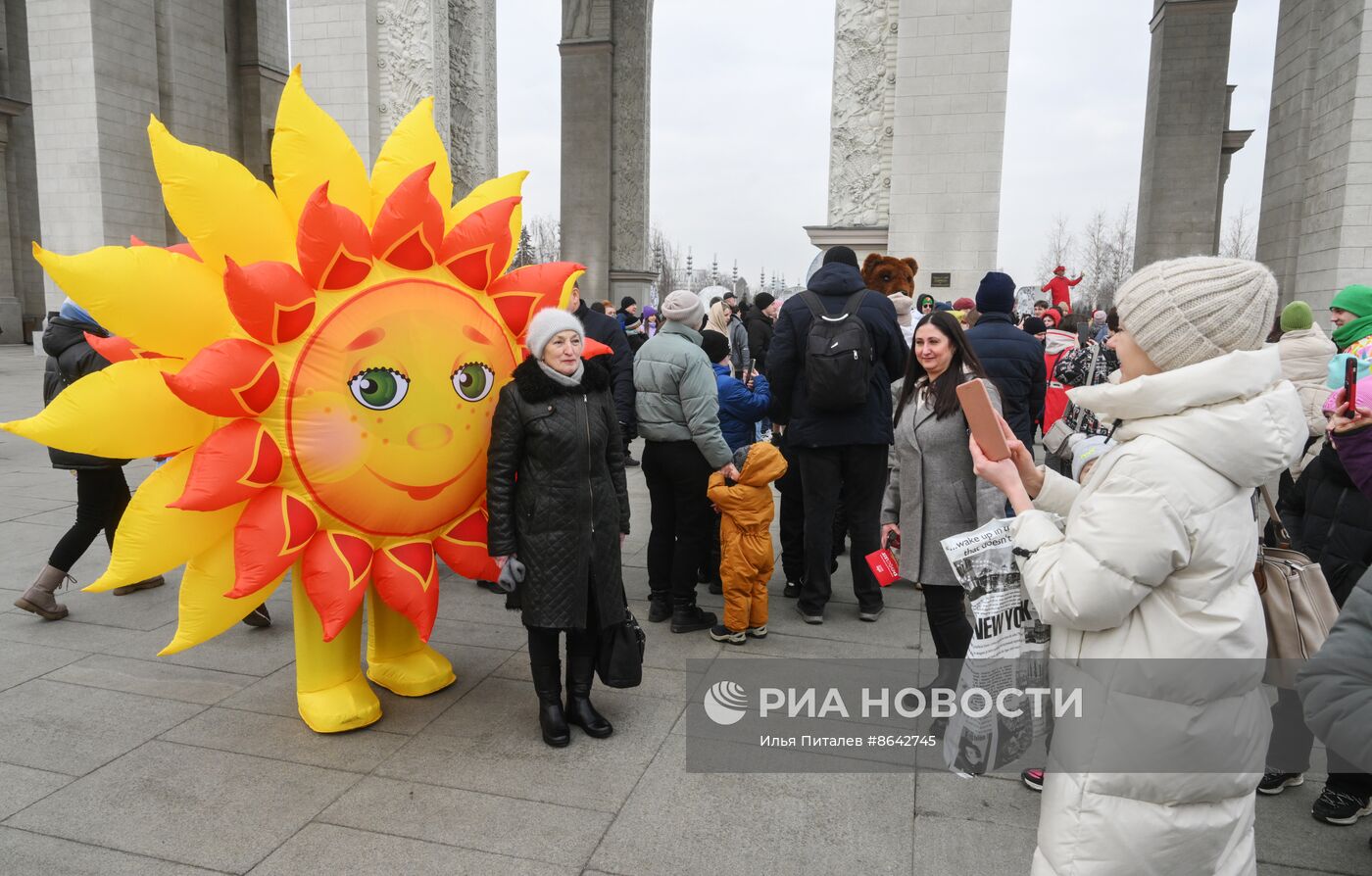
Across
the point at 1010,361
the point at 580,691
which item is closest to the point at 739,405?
the point at 1010,361

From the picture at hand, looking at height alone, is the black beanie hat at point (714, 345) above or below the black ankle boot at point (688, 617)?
above

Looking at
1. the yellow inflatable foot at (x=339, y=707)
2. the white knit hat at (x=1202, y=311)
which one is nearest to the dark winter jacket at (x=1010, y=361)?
the white knit hat at (x=1202, y=311)

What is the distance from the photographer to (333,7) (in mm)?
11852

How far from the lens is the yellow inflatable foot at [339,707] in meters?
4.05

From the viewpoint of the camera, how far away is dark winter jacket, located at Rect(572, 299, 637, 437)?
659cm

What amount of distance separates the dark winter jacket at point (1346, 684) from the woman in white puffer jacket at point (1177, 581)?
313 mm

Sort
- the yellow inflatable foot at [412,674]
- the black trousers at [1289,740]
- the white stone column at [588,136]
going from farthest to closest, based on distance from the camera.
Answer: the white stone column at [588,136] → the yellow inflatable foot at [412,674] → the black trousers at [1289,740]

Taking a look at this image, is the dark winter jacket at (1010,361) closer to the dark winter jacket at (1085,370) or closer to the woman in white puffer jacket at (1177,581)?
the dark winter jacket at (1085,370)

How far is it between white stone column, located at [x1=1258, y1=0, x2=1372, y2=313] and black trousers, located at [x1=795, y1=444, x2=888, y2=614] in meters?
8.37

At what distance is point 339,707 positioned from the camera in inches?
161

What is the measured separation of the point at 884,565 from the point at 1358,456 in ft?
6.90

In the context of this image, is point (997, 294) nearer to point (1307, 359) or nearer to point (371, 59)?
point (1307, 359)

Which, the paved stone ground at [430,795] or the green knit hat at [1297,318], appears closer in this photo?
the paved stone ground at [430,795]

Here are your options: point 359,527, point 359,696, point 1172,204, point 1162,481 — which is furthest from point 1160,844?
point 1172,204
